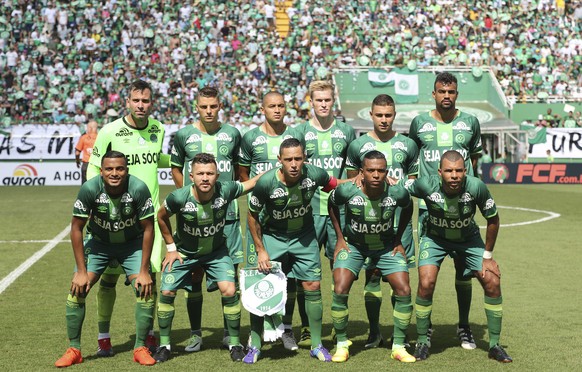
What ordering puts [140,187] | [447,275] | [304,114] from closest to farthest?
1. [140,187]
2. [447,275]
3. [304,114]

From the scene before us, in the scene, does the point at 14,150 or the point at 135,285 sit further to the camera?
the point at 14,150

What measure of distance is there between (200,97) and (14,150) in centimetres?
2584

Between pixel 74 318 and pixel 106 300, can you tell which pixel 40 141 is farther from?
pixel 74 318

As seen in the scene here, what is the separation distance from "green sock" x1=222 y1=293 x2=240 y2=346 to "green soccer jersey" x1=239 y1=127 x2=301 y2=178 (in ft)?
5.19

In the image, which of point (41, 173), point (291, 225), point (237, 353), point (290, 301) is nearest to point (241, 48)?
point (41, 173)

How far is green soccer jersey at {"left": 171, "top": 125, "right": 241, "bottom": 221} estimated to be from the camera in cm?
945

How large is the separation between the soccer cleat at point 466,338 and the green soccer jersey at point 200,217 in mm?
2642

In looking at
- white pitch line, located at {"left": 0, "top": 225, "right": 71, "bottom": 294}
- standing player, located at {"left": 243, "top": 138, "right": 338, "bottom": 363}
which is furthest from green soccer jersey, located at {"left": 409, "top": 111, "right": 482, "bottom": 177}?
white pitch line, located at {"left": 0, "top": 225, "right": 71, "bottom": 294}

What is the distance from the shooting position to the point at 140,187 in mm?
8344

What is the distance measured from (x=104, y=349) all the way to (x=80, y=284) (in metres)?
0.81

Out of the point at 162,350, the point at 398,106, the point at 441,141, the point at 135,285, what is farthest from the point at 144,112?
the point at 398,106

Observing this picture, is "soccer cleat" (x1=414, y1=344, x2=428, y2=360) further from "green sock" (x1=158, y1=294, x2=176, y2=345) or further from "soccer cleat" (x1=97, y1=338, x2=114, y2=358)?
"soccer cleat" (x1=97, y1=338, x2=114, y2=358)

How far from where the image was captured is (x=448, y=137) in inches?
369

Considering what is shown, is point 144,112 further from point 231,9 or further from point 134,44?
point 231,9
